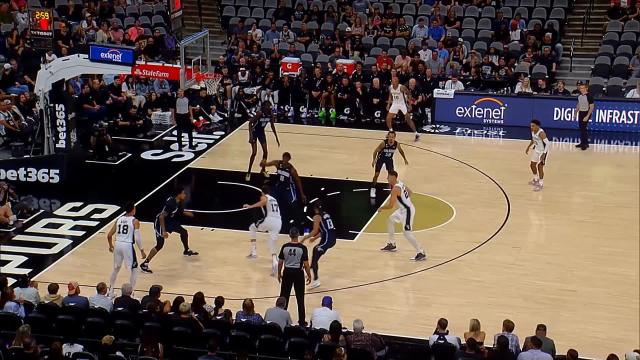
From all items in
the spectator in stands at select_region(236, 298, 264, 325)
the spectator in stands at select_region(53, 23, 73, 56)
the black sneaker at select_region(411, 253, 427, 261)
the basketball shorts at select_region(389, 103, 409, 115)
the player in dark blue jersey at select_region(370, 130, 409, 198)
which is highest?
the spectator in stands at select_region(53, 23, 73, 56)

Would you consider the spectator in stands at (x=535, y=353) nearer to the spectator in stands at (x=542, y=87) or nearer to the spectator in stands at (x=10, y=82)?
the spectator in stands at (x=542, y=87)

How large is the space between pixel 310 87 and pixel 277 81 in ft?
2.96

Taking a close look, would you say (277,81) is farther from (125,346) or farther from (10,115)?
(125,346)

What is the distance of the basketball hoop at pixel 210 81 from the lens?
29547 mm

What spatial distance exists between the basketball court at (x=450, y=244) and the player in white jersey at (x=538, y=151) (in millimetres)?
308

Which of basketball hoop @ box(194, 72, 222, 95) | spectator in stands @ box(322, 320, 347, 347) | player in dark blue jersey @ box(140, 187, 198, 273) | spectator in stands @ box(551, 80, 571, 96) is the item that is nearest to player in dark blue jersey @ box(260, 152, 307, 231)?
player in dark blue jersey @ box(140, 187, 198, 273)

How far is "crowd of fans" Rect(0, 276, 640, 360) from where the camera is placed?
14258mm

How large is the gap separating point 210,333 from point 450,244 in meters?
7.40

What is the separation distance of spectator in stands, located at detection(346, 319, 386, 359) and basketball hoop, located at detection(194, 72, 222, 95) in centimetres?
1537

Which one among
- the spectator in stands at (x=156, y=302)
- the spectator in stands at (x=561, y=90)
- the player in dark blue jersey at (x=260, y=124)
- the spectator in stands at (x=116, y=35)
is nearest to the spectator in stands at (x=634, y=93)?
the spectator in stands at (x=561, y=90)

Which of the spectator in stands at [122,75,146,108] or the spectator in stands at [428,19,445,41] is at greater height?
the spectator in stands at [428,19,445,41]

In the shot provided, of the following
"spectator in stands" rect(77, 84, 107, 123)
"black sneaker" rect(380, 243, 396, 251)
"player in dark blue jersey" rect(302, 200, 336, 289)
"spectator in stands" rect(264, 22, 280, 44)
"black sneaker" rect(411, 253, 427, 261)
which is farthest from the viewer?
"spectator in stands" rect(264, 22, 280, 44)

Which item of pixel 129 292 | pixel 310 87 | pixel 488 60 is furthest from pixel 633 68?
pixel 129 292

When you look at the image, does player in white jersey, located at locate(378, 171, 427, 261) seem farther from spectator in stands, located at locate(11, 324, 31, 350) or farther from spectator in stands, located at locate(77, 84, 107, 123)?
spectator in stands, located at locate(77, 84, 107, 123)
